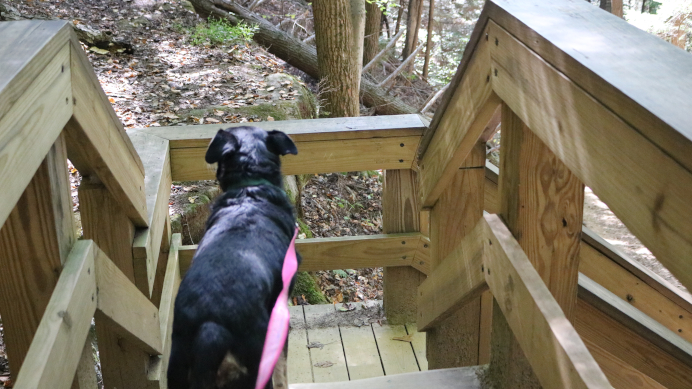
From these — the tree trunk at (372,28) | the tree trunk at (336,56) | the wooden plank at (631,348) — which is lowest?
the wooden plank at (631,348)

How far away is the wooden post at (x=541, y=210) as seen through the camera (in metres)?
1.83

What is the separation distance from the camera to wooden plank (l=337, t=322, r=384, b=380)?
3.61m

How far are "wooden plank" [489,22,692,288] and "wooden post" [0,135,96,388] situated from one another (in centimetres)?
139

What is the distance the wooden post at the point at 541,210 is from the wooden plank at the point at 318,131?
1.50m

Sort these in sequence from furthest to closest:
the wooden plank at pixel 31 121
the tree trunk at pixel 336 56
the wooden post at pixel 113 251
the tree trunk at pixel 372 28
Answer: the tree trunk at pixel 372 28
the tree trunk at pixel 336 56
the wooden post at pixel 113 251
the wooden plank at pixel 31 121

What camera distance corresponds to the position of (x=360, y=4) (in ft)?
28.0

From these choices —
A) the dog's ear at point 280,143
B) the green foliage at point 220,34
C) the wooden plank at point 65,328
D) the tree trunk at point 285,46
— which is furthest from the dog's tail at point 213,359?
the tree trunk at point 285,46

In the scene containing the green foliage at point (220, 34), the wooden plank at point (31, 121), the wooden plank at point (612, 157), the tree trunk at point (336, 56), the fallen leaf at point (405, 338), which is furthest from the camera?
the green foliage at point (220, 34)

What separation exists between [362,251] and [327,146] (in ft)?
2.42

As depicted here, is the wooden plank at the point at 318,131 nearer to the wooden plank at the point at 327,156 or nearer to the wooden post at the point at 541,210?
the wooden plank at the point at 327,156

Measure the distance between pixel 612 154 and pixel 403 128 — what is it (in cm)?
230

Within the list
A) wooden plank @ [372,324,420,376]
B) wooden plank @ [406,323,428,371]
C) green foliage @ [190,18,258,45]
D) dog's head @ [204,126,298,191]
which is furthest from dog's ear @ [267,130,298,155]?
green foliage @ [190,18,258,45]

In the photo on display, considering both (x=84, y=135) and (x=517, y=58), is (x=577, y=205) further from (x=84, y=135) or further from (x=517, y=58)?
(x=84, y=135)

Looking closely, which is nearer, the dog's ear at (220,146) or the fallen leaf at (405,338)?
the dog's ear at (220,146)
